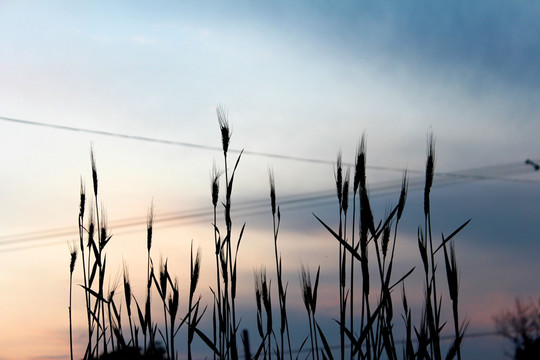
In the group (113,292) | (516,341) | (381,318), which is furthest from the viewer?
(516,341)

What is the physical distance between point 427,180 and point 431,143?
206mm

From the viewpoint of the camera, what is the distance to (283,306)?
9.77 feet

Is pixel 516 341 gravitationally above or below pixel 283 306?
below

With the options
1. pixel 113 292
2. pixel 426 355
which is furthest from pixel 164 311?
pixel 426 355

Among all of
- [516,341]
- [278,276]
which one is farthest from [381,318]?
[516,341]

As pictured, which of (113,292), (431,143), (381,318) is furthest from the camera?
(113,292)

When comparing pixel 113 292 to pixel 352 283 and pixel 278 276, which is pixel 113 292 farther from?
pixel 352 283

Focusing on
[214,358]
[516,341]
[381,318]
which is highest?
[381,318]

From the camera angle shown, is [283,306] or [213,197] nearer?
[213,197]

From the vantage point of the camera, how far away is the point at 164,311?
2.96 m

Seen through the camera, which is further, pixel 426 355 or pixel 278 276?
pixel 278 276

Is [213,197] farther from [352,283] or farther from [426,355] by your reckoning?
[426,355]

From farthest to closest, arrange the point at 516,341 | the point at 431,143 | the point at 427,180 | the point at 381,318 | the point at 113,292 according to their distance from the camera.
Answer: the point at 516,341
the point at 113,292
the point at 381,318
the point at 431,143
the point at 427,180

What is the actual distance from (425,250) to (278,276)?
76cm
